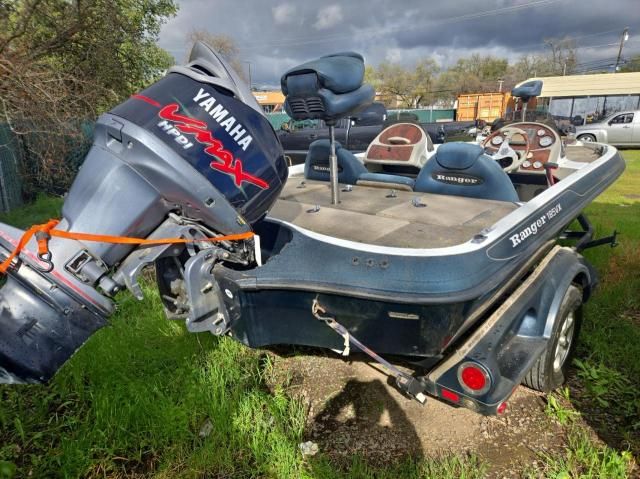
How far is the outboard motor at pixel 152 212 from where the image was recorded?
57.4 inches

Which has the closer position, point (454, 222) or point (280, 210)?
point (454, 222)

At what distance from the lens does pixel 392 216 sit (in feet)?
7.88

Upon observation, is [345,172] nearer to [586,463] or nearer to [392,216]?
[392,216]

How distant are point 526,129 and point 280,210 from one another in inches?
126

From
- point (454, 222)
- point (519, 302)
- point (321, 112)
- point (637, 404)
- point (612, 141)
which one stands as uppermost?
point (321, 112)

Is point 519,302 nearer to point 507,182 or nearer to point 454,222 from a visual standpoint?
point 454,222

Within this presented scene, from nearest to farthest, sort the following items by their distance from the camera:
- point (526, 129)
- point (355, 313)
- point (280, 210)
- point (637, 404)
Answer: point (355, 313), point (637, 404), point (280, 210), point (526, 129)

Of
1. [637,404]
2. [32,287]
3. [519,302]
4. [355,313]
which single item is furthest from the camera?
[637,404]

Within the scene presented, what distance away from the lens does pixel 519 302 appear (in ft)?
7.12

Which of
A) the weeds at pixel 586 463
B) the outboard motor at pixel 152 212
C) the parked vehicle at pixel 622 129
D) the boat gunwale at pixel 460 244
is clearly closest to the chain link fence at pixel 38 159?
the outboard motor at pixel 152 212

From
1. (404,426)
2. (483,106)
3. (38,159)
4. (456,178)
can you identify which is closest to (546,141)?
(456,178)

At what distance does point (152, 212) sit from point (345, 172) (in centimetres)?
206

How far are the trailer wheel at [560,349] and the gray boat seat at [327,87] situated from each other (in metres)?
1.61

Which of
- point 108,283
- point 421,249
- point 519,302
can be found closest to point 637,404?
point 519,302
